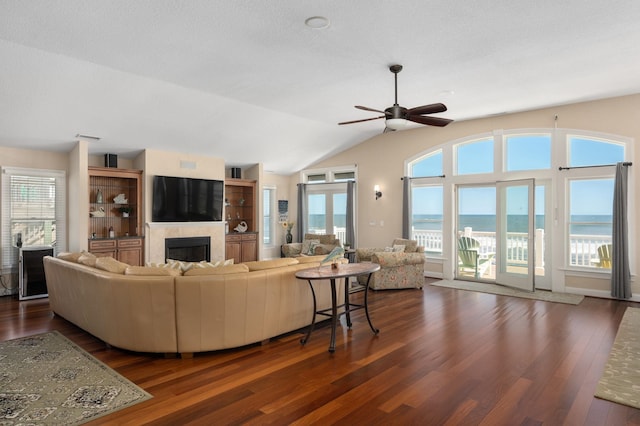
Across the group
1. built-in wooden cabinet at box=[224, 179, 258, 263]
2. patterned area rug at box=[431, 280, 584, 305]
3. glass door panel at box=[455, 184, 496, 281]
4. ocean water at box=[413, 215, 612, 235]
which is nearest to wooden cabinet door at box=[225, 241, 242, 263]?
built-in wooden cabinet at box=[224, 179, 258, 263]

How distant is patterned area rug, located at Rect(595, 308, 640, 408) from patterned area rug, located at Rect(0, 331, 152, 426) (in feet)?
11.8

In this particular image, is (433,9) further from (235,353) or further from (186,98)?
(186,98)

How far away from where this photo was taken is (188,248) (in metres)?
8.59

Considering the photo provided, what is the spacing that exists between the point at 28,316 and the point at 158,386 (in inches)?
135

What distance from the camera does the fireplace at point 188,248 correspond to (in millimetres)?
8148

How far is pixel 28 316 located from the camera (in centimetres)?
540

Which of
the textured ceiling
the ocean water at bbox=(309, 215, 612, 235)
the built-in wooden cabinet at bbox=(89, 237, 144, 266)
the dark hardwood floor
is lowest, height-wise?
the dark hardwood floor

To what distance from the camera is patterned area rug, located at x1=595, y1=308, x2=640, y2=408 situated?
303 centimetres

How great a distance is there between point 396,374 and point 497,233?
16.9 feet

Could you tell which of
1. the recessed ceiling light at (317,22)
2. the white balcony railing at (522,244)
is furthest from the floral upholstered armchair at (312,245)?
the recessed ceiling light at (317,22)

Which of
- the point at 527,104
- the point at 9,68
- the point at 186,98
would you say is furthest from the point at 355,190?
the point at 9,68

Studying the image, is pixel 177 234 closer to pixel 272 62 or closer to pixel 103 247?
pixel 103 247

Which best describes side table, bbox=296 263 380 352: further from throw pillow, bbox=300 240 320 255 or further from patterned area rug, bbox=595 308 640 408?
throw pillow, bbox=300 240 320 255

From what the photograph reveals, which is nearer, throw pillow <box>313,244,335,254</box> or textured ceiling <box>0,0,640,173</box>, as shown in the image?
textured ceiling <box>0,0,640,173</box>
